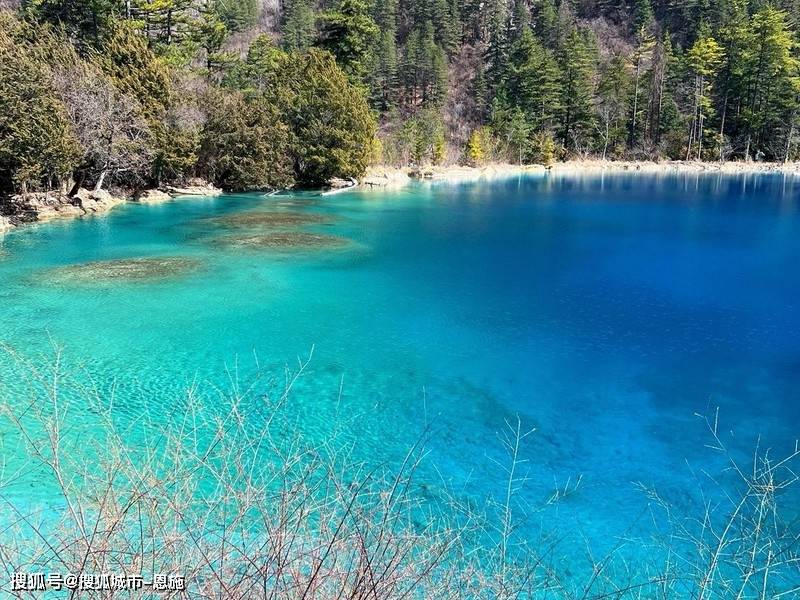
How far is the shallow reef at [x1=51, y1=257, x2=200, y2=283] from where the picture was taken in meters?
19.1

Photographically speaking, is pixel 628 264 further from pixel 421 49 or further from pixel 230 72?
pixel 421 49

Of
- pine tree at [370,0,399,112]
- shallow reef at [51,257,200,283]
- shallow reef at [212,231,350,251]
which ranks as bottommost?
shallow reef at [51,257,200,283]

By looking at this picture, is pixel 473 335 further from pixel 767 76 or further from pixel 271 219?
pixel 767 76

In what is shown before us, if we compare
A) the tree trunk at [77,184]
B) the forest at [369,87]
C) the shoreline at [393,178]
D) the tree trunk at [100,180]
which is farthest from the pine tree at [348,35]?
the tree trunk at [77,184]

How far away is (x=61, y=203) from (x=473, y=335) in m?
26.4

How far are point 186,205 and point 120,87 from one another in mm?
7481

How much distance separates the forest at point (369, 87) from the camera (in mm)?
32469

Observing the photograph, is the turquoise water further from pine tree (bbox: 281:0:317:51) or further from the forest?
pine tree (bbox: 281:0:317:51)

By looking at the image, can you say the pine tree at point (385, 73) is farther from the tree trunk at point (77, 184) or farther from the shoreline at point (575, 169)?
the tree trunk at point (77, 184)

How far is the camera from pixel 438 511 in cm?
776

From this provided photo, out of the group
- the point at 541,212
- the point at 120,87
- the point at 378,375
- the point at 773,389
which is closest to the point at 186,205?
the point at 120,87

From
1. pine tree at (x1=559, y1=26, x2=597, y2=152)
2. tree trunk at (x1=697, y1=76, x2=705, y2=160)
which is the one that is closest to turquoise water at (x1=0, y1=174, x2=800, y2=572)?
tree trunk at (x1=697, y1=76, x2=705, y2=160)

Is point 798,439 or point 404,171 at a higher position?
point 404,171

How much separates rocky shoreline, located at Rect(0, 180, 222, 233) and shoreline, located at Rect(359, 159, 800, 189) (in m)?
20.0
